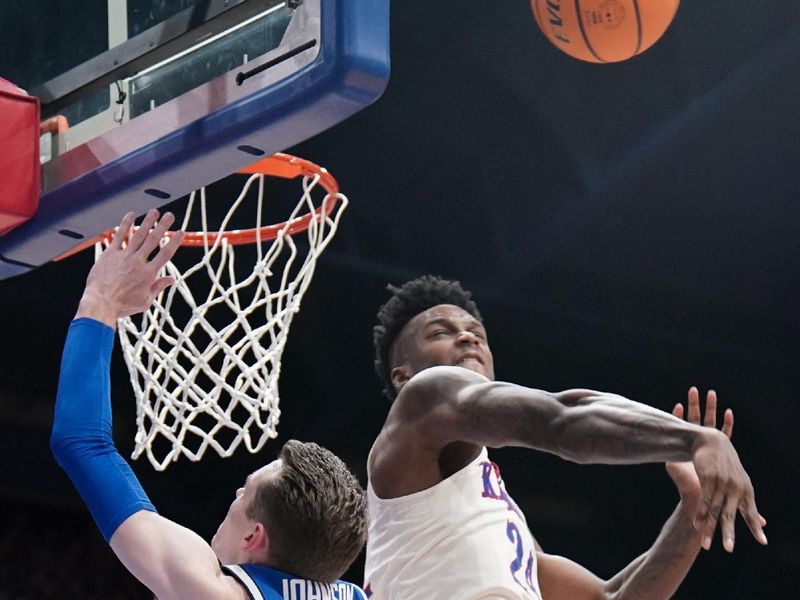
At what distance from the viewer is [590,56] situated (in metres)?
3.51

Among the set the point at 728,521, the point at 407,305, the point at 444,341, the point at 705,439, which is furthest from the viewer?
the point at 407,305

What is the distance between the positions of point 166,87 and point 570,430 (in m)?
1.05

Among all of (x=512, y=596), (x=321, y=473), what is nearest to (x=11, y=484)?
(x=512, y=596)

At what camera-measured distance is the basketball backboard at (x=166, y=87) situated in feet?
6.69

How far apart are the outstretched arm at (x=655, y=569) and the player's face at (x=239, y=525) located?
3.63 ft

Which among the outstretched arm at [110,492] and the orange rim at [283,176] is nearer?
the outstretched arm at [110,492]

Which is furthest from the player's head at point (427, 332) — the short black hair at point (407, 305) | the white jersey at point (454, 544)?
the white jersey at point (454, 544)

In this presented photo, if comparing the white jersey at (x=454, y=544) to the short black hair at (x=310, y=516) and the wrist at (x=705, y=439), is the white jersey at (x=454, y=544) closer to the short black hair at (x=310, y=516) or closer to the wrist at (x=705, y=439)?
the short black hair at (x=310, y=516)

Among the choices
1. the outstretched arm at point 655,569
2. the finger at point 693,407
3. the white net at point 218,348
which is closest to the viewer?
the finger at point 693,407

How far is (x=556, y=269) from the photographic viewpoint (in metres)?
6.11

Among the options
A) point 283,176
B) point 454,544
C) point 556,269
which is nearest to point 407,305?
point 283,176

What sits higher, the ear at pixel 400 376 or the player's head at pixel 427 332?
the player's head at pixel 427 332

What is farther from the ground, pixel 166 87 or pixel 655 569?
pixel 166 87

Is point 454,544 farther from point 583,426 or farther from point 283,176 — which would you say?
point 283,176
